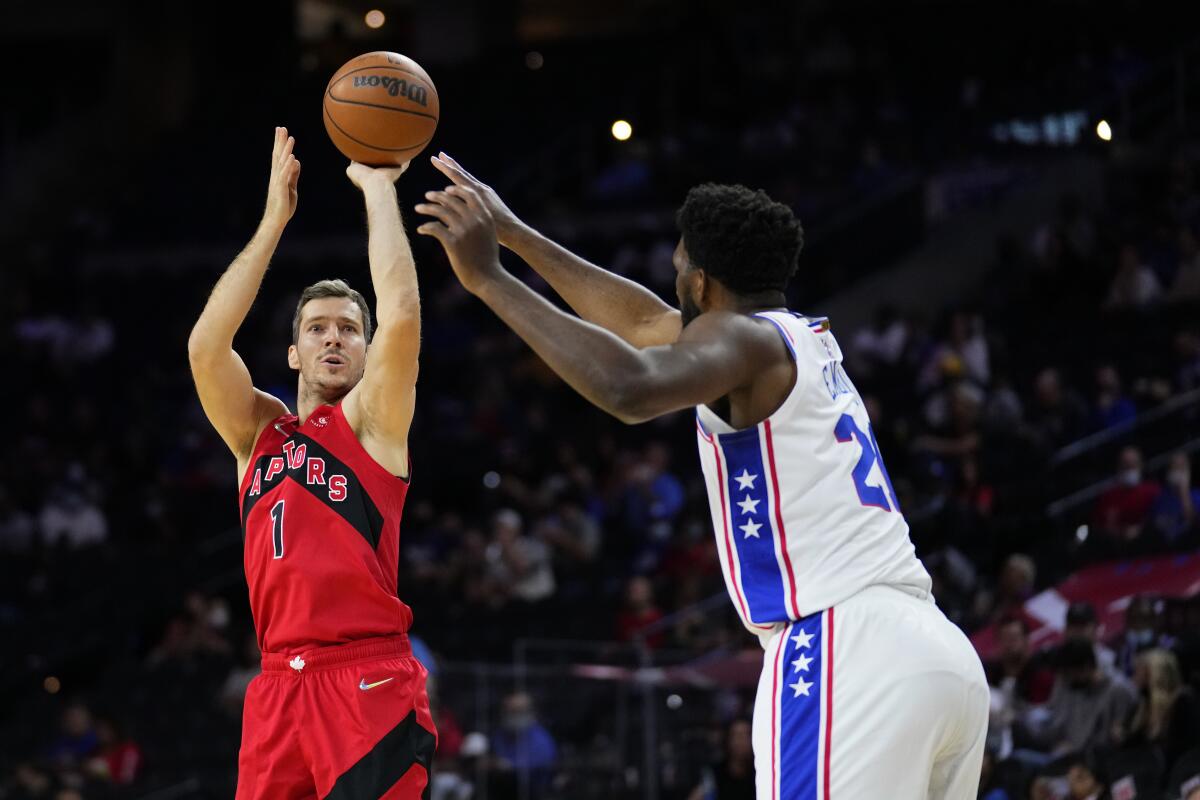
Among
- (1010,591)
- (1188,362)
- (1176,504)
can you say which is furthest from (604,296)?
(1188,362)

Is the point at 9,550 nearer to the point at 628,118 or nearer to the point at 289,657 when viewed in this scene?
the point at 628,118

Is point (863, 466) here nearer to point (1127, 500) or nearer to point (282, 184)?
point (282, 184)

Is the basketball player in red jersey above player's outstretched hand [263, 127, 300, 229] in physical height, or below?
below

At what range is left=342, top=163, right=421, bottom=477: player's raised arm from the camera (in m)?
4.90

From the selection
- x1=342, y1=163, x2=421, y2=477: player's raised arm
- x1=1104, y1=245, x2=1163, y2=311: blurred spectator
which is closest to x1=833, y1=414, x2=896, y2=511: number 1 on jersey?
x1=342, y1=163, x2=421, y2=477: player's raised arm

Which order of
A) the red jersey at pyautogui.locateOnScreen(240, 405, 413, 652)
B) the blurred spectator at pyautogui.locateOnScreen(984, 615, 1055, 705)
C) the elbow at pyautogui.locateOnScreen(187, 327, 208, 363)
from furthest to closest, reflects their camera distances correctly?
1. the blurred spectator at pyautogui.locateOnScreen(984, 615, 1055, 705)
2. the elbow at pyautogui.locateOnScreen(187, 327, 208, 363)
3. the red jersey at pyautogui.locateOnScreen(240, 405, 413, 652)

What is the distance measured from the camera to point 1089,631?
834cm

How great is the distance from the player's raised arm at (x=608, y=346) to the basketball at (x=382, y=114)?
119 cm

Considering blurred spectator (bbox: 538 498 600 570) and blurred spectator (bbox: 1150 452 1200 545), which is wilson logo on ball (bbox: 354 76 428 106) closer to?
blurred spectator (bbox: 1150 452 1200 545)

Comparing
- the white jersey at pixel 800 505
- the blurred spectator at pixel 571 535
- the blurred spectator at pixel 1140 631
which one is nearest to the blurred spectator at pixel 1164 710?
the blurred spectator at pixel 1140 631

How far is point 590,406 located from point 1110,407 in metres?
5.37

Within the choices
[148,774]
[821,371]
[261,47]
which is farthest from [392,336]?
[261,47]

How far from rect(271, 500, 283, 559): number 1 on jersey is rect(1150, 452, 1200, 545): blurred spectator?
226 inches

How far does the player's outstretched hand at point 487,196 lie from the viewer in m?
4.29
